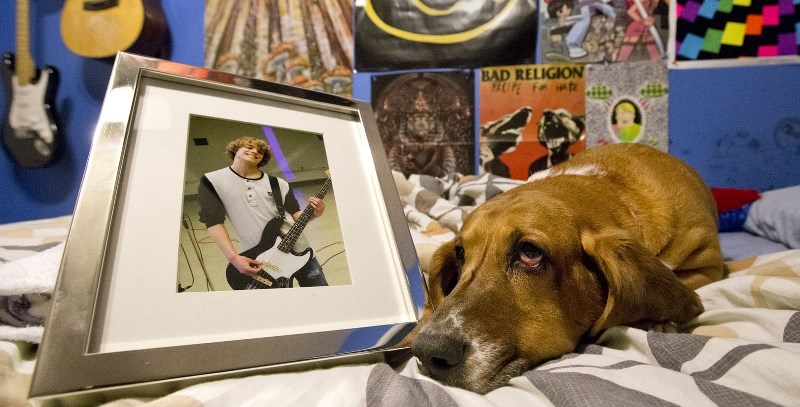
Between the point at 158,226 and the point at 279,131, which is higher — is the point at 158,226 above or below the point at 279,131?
below

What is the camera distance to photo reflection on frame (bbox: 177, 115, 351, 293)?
745 millimetres

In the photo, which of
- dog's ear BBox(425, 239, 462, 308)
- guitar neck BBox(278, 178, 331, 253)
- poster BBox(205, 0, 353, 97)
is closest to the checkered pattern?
poster BBox(205, 0, 353, 97)

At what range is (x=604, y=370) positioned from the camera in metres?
0.70

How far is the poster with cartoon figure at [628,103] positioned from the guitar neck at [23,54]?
3147mm

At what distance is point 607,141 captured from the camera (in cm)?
241

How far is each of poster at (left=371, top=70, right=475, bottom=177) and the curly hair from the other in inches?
68.3

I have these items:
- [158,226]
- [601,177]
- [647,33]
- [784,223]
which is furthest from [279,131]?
[647,33]

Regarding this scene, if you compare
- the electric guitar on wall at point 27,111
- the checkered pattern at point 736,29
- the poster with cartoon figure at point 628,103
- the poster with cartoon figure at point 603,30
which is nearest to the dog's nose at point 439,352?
the poster with cartoon figure at point 628,103

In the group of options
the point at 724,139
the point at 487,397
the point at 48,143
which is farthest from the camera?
the point at 48,143

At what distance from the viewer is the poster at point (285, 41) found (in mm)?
2697

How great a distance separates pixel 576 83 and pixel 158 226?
2260mm

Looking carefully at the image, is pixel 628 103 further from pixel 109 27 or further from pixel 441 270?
pixel 109 27

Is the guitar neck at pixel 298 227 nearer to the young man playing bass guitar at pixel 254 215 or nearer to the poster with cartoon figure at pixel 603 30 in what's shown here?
the young man playing bass guitar at pixel 254 215

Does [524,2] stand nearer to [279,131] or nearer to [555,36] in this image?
[555,36]
